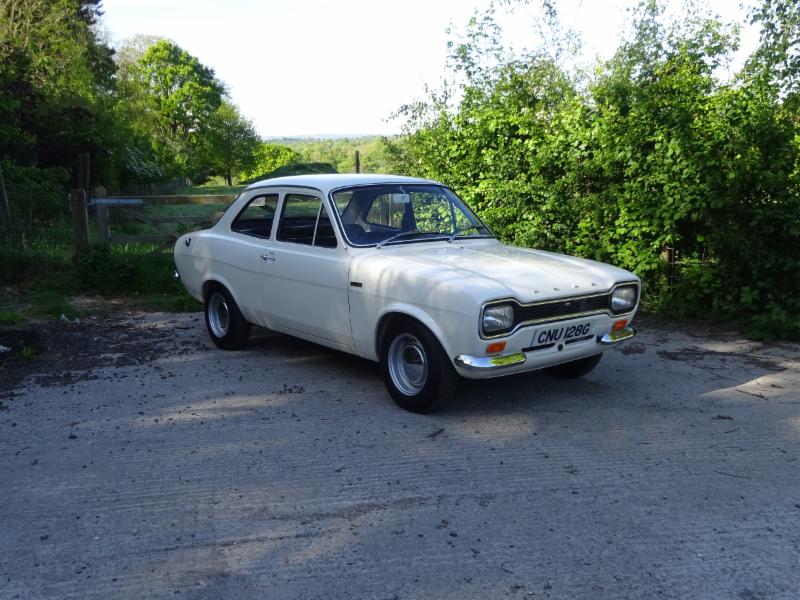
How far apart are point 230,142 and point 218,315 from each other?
75.5 metres

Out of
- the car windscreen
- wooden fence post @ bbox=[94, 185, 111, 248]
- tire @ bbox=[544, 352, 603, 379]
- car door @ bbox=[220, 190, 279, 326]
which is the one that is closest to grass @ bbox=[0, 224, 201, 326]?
wooden fence post @ bbox=[94, 185, 111, 248]

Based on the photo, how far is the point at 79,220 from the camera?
405 inches

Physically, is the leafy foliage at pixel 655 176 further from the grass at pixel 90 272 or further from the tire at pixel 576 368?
the grass at pixel 90 272

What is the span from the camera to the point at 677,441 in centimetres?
475

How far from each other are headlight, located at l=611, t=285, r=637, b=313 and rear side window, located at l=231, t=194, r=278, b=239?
10.2ft

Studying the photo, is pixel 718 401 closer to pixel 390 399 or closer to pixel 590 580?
pixel 390 399

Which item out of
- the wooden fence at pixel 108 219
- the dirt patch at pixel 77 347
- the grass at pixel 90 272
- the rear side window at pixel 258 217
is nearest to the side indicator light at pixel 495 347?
the rear side window at pixel 258 217

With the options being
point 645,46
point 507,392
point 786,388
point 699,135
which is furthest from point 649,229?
point 645,46

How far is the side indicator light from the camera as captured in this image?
187 inches

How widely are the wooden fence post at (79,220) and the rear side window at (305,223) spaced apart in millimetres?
5050

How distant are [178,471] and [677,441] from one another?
3.18 metres

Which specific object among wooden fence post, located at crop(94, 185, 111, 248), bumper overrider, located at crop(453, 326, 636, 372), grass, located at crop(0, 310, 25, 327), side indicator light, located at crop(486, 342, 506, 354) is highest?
wooden fence post, located at crop(94, 185, 111, 248)

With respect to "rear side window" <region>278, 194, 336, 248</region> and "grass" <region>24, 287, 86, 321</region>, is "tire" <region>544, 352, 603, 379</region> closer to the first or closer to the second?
"rear side window" <region>278, 194, 336, 248</region>

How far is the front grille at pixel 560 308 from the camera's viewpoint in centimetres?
487
